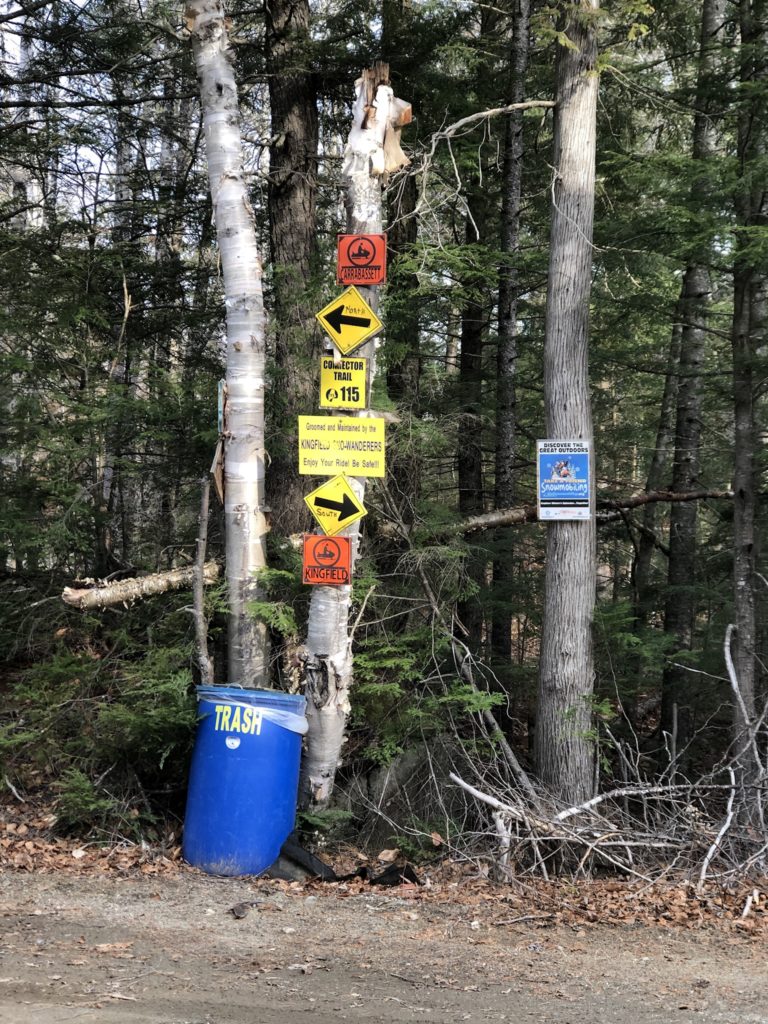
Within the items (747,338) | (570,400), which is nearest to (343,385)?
(570,400)

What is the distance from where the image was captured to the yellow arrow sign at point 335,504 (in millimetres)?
6621

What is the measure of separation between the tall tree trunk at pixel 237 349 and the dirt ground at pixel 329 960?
2.12 metres

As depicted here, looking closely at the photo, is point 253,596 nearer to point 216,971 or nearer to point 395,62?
point 216,971

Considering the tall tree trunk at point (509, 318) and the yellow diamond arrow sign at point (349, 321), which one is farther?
the tall tree trunk at point (509, 318)

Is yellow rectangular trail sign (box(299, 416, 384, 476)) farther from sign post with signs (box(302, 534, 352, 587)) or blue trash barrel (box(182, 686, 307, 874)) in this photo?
blue trash barrel (box(182, 686, 307, 874))

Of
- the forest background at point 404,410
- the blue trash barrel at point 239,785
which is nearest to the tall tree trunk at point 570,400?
the forest background at point 404,410

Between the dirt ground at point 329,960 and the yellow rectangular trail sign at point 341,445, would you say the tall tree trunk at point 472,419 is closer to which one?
the yellow rectangular trail sign at point 341,445

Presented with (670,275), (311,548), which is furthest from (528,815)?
(670,275)

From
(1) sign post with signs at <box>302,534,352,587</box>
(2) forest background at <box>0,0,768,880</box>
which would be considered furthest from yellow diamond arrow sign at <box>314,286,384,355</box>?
(1) sign post with signs at <box>302,534,352,587</box>

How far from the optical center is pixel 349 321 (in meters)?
6.62

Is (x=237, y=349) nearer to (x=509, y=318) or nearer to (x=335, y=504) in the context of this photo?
(x=335, y=504)

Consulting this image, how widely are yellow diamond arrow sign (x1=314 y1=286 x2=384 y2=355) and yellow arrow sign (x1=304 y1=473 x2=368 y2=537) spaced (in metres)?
1.04

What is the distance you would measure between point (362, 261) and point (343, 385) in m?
0.98

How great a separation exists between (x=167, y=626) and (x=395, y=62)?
649 cm
